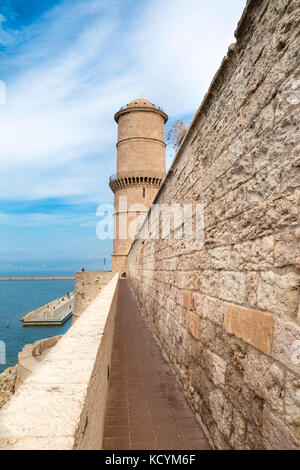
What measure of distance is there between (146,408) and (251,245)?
7.74ft

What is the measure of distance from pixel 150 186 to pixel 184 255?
88.2ft

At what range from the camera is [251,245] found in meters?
2.06

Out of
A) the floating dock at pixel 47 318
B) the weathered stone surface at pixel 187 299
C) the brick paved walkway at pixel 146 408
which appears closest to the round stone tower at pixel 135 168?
the floating dock at pixel 47 318

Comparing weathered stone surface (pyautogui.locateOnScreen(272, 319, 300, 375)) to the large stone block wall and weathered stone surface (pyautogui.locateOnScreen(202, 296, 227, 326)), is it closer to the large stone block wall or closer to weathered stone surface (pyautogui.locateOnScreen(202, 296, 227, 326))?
the large stone block wall

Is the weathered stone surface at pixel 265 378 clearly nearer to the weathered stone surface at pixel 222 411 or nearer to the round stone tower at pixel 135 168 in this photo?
the weathered stone surface at pixel 222 411

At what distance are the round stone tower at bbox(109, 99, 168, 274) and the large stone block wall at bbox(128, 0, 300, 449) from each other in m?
26.8

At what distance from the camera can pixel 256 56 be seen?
209 centimetres

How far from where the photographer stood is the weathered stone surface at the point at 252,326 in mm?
1801

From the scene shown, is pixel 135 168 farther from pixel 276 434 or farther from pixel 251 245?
pixel 276 434

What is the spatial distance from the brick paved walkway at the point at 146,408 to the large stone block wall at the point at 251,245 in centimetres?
21

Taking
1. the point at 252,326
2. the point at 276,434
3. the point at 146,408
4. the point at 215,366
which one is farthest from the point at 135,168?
the point at 276,434

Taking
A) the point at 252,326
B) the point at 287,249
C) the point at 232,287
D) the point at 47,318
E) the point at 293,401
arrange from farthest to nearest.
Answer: the point at 47,318 → the point at 232,287 → the point at 252,326 → the point at 287,249 → the point at 293,401
